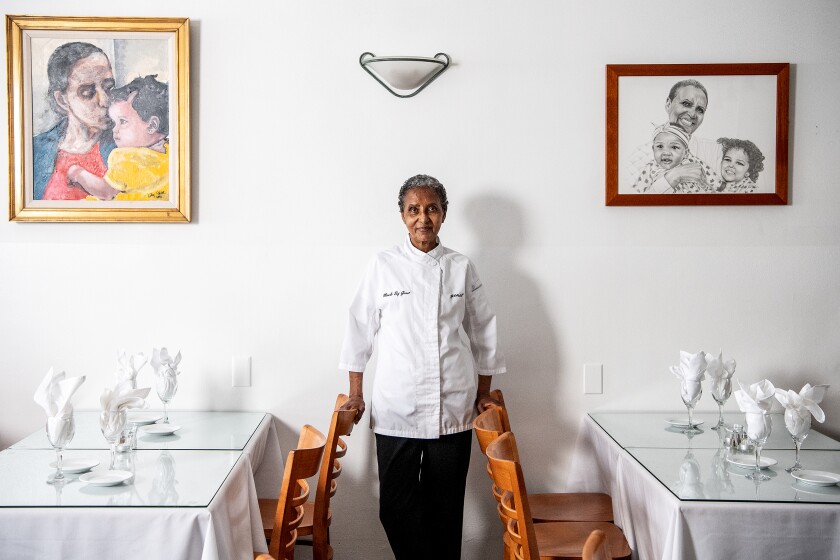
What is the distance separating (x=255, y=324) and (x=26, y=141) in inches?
42.7

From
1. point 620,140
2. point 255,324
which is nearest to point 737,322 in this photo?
point 620,140

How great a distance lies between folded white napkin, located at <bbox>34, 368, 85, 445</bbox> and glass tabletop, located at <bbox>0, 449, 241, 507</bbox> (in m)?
0.13

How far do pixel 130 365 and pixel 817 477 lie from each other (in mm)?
2162

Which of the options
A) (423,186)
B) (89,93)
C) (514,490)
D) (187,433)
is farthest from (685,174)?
(89,93)

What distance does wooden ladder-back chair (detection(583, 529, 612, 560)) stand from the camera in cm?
132

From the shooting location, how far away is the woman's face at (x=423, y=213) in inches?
103

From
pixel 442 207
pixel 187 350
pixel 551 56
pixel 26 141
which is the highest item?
pixel 551 56

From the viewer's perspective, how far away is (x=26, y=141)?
2.85 meters

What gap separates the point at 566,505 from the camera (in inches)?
107

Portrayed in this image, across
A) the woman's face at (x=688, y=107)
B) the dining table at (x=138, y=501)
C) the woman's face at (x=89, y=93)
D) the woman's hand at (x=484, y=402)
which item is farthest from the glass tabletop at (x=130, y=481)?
the woman's face at (x=688, y=107)

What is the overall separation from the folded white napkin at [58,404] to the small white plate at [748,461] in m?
1.84

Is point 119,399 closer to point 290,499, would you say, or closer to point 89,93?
point 290,499

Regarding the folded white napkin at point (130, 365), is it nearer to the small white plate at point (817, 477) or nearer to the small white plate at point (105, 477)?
the small white plate at point (105, 477)

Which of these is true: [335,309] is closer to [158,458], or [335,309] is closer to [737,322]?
[158,458]
